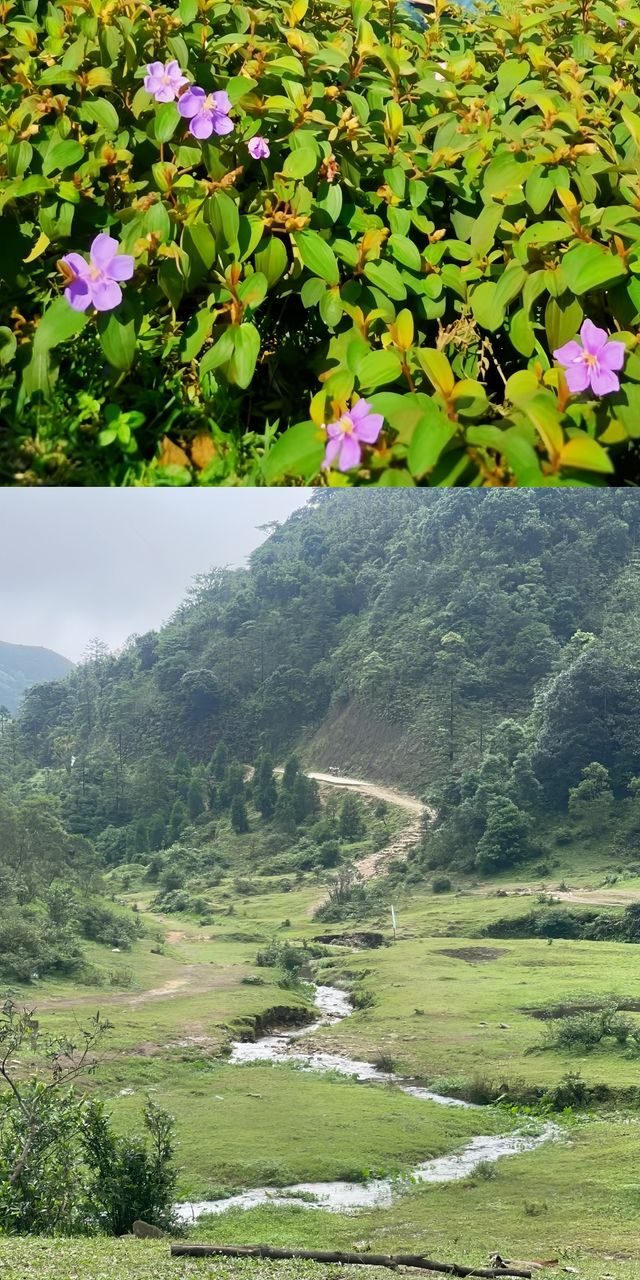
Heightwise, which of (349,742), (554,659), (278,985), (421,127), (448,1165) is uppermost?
(421,127)

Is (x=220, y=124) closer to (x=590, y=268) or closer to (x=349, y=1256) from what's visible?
(x=590, y=268)

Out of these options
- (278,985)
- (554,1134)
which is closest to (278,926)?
(278,985)

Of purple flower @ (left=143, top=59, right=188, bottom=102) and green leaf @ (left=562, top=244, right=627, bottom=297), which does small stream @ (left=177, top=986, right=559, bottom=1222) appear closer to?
green leaf @ (left=562, top=244, right=627, bottom=297)

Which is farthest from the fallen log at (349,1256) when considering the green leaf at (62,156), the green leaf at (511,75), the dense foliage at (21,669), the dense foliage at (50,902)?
the green leaf at (511,75)

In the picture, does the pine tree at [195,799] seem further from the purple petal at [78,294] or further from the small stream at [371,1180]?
the purple petal at [78,294]

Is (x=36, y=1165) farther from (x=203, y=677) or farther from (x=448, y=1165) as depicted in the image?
(x=203, y=677)

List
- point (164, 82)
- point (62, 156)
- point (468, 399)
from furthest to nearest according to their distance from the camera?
point (164, 82) < point (62, 156) < point (468, 399)

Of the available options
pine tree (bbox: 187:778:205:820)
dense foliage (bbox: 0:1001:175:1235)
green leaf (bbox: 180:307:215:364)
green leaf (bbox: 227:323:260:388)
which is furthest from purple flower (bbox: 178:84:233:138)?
dense foliage (bbox: 0:1001:175:1235)

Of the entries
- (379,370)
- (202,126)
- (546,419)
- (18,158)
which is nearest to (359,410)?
(379,370)
